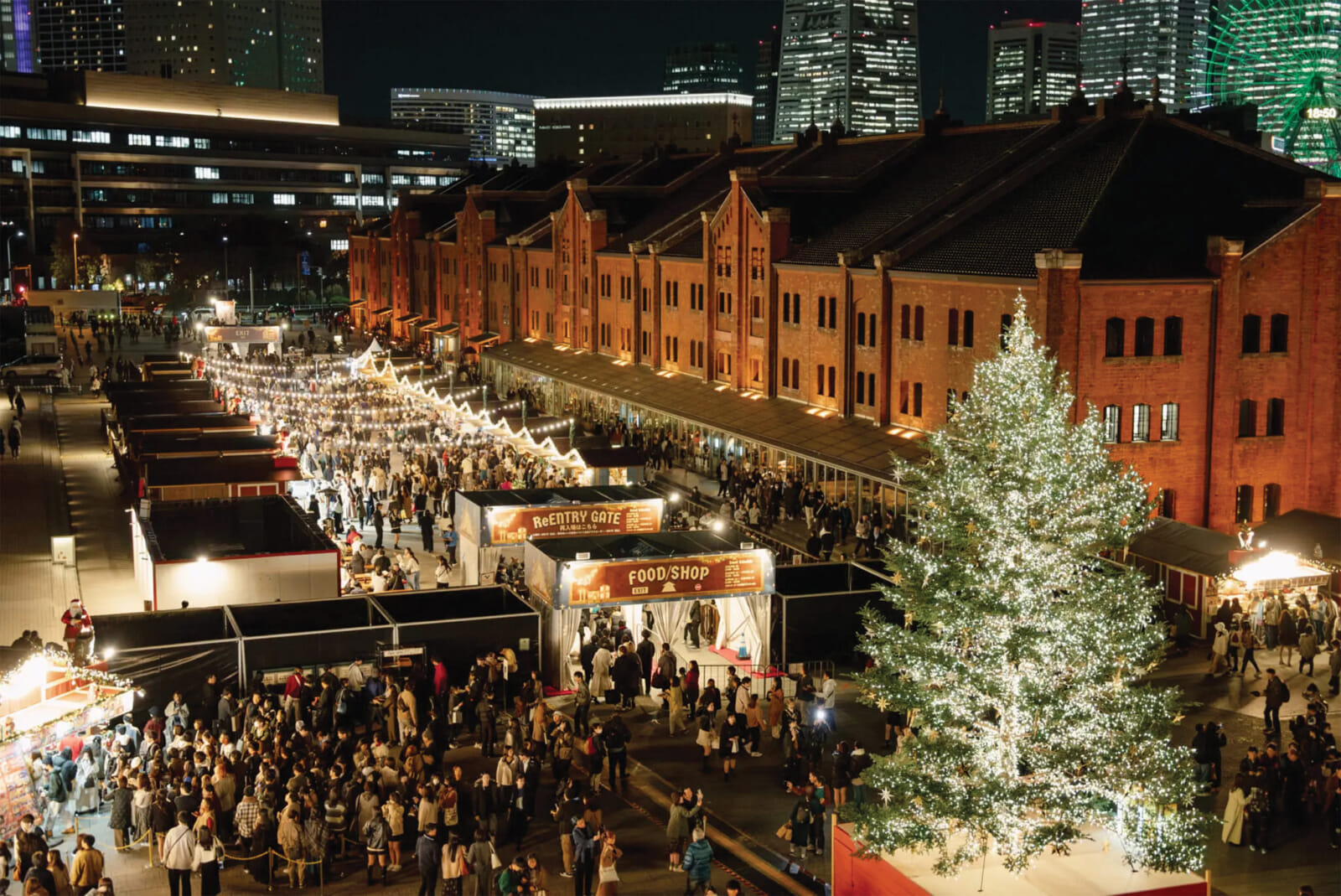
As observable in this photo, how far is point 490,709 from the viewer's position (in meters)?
24.8

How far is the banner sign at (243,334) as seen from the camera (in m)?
72.5

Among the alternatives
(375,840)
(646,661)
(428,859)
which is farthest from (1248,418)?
(428,859)

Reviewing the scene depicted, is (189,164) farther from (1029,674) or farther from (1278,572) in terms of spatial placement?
(1029,674)

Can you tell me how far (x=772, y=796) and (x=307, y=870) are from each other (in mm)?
7255

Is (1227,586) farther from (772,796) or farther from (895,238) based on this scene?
(895,238)

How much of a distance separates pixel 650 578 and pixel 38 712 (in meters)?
11.4

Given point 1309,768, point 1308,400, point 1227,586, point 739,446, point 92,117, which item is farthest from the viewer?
point 92,117

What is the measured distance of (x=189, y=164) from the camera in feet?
532

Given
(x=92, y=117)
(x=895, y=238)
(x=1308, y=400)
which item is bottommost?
(x=1308, y=400)

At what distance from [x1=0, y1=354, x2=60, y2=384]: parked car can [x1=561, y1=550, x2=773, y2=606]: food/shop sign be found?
197 feet

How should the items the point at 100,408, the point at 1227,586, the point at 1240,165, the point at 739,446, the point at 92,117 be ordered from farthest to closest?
the point at 92,117 → the point at 100,408 → the point at 739,446 → the point at 1240,165 → the point at 1227,586

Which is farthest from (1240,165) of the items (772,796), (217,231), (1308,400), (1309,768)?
(217,231)

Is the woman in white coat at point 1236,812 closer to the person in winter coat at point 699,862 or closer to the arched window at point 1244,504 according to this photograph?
the person in winter coat at point 699,862

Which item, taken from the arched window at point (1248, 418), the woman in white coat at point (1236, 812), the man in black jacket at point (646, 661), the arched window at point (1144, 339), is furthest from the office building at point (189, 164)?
the woman in white coat at point (1236, 812)
